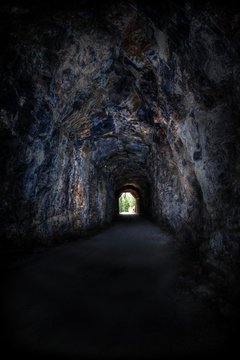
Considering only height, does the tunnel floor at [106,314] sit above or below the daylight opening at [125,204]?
above

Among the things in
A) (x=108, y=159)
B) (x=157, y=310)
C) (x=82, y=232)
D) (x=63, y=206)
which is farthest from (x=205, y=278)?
(x=108, y=159)

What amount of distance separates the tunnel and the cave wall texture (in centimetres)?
2

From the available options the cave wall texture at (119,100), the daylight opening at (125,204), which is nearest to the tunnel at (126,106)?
the cave wall texture at (119,100)

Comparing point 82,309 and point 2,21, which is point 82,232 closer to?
point 82,309

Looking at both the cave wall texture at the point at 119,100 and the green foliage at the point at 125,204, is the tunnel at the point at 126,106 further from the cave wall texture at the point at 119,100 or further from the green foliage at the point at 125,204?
the green foliage at the point at 125,204

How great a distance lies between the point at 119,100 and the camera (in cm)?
551

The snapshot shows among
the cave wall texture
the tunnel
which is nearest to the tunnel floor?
the tunnel

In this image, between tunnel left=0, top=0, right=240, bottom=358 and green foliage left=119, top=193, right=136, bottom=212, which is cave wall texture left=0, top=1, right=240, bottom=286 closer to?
tunnel left=0, top=0, right=240, bottom=358

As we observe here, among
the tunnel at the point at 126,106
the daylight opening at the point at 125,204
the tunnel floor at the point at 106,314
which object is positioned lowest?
the daylight opening at the point at 125,204

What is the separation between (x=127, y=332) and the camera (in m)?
1.80

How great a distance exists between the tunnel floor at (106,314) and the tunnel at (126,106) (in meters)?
0.40

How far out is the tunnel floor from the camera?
161 centimetres

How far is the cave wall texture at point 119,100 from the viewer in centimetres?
237

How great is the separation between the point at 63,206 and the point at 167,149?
4.28 metres
